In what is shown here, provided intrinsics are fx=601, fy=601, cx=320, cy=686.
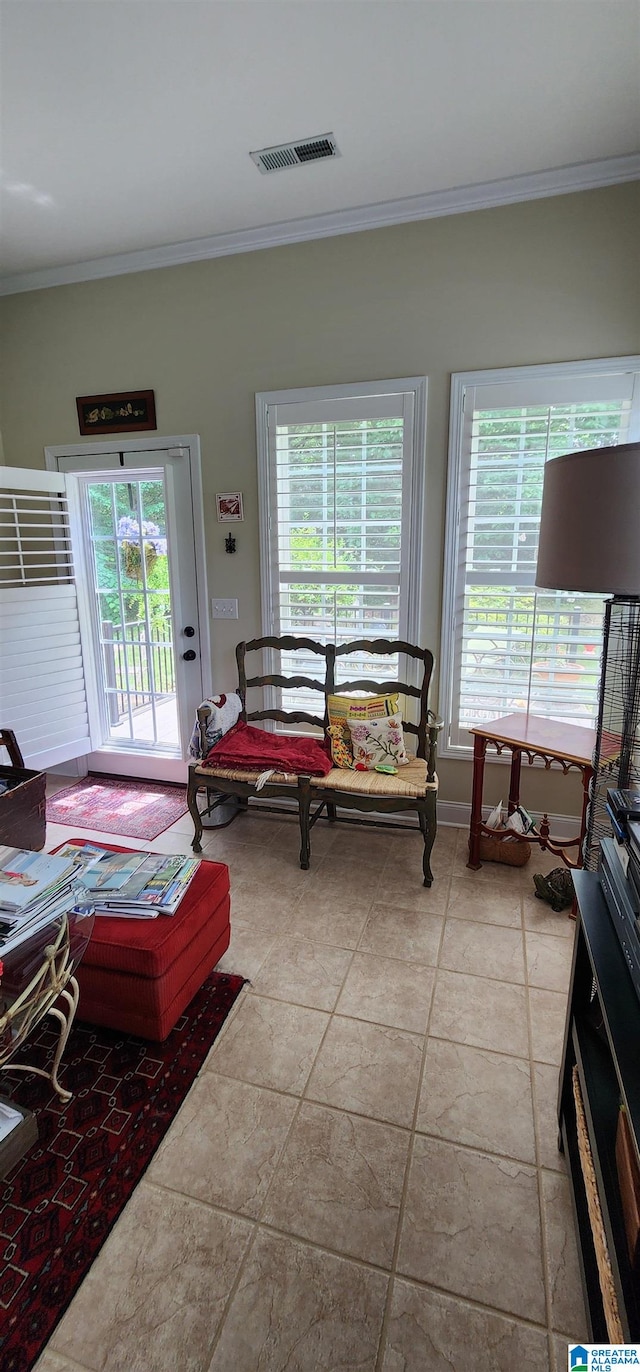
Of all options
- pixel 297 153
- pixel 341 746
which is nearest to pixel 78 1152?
pixel 341 746

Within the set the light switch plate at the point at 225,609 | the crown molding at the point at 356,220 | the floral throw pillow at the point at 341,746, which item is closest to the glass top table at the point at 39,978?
the floral throw pillow at the point at 341,746

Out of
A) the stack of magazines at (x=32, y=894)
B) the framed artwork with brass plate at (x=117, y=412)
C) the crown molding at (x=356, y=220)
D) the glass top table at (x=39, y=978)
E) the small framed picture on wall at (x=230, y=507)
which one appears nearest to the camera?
the glass top table at (x=39, y=978)

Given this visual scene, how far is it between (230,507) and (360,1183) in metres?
2.92

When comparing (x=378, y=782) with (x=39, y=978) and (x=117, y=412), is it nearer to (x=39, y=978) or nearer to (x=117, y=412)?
(x=39, y=978)

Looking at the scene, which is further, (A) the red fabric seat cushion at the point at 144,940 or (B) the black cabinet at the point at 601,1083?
(A) the red fabric seat cushion at the point at 144,940

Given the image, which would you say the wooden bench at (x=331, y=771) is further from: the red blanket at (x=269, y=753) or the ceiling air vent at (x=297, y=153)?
the ceiling air vent at (x=297, y=153)

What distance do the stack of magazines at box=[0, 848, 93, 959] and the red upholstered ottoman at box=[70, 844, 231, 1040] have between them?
14 cm

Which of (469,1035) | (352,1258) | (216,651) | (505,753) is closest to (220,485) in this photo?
(216,651)

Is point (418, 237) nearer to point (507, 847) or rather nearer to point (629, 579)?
point (629, 579)

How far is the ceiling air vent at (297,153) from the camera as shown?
2311mm

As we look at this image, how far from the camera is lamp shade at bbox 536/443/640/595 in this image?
1.59 meters

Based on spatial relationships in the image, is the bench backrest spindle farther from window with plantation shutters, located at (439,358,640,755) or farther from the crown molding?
the crown molding

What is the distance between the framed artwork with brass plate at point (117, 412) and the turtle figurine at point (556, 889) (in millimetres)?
3112

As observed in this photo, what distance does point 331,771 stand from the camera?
9.46 feet
